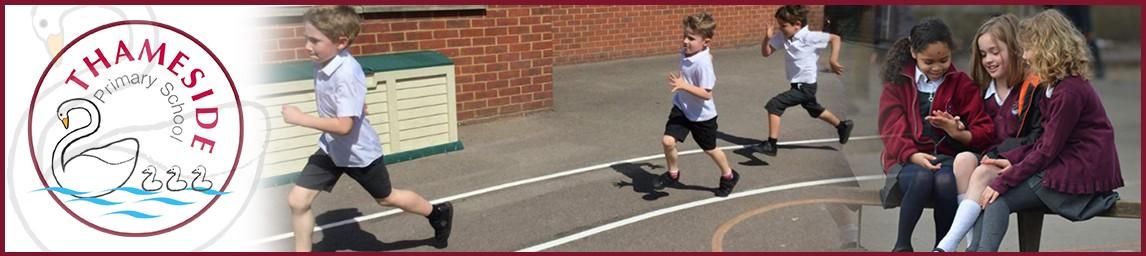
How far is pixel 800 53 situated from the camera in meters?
5.21

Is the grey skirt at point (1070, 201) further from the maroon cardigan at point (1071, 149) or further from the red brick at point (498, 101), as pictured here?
the red brick at point (498, 101)

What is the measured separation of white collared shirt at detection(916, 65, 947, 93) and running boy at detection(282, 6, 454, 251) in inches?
79.8

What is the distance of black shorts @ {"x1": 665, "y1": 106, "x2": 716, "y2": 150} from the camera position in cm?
453

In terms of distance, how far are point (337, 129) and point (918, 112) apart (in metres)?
2.09

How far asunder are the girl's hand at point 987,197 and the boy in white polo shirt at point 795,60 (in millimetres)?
1680

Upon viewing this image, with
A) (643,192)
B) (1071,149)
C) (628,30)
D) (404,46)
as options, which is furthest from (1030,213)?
(628,30)

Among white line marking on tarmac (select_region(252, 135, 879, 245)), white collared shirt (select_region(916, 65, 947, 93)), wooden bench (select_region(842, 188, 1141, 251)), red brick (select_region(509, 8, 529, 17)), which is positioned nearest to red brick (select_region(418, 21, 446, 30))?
red brick (select_region(509, 8, 529, 17))

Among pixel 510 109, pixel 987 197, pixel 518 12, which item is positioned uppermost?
pixel 518 12

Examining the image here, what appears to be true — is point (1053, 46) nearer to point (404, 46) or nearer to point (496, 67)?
point (404, 46)

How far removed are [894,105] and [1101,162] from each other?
0.86 m

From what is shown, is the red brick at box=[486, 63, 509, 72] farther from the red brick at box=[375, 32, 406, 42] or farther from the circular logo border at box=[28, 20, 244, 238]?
the circular logo border at box=[28, 20, 244, 238]

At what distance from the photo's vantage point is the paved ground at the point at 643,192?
338cm

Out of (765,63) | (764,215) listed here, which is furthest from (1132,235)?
(765,63)

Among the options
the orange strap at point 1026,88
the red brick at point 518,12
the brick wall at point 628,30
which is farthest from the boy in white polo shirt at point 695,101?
the brick wall at point 628,30
